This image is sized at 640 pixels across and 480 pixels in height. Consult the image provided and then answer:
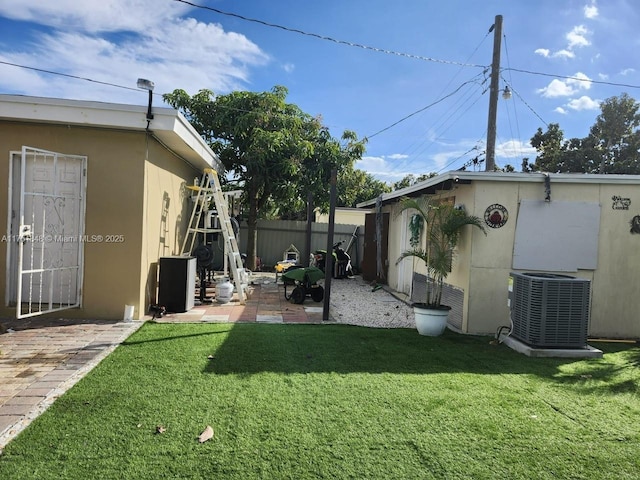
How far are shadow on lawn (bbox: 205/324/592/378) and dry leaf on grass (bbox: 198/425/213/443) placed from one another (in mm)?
1101

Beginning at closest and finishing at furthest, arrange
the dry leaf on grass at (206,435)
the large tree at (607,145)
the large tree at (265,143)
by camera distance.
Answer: the dry leaf on grass at (206,435), the large tree at (265,143), the large tree at (607,145)

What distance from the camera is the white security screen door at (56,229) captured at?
562cm

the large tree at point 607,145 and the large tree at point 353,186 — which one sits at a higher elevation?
the large tree at point 607,145

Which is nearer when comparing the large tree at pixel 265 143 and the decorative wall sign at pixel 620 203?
the decorative wall sign at pixel 620 203

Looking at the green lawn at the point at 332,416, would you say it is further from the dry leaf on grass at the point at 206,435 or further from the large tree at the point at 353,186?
the large tree at the point at 353,186

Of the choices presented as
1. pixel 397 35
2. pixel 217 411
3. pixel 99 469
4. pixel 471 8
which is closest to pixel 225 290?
pixel 217 411

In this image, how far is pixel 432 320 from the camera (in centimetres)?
547

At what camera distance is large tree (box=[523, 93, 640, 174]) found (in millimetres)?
21266

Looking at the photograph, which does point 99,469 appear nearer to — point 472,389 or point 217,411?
point 217,411

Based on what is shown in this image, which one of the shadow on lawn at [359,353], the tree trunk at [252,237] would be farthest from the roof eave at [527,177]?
the tree trunk at [252,237]

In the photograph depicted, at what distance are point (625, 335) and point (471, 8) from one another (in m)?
6.43

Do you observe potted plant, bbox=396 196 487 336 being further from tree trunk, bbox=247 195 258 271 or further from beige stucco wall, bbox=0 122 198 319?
tree trunk, bbox=247 195 258 271

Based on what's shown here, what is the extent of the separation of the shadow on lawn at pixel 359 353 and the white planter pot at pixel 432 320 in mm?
128

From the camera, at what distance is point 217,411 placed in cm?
298
